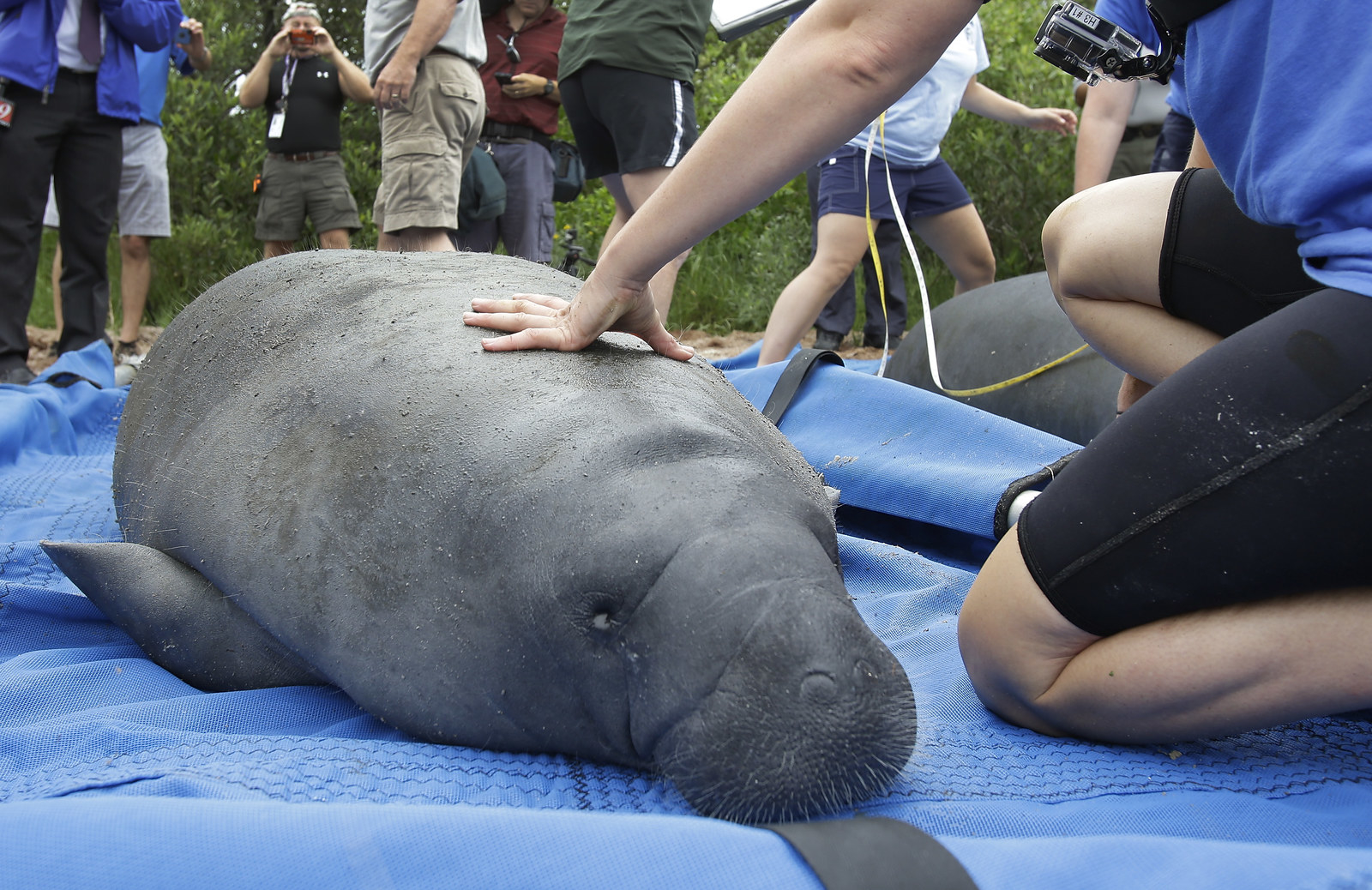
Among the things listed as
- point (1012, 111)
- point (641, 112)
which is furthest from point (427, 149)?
point (1012, 111)

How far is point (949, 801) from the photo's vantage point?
1.80 metres

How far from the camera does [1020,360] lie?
188 inches

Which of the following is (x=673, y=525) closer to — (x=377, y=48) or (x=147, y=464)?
(x=147, y=464)

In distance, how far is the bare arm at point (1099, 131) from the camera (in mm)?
6066

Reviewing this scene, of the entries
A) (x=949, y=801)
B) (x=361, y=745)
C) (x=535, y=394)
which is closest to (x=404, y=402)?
(x=535, y=394)

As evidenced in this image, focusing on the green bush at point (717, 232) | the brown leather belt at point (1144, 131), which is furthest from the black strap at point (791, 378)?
the green bush at point (717, 232)

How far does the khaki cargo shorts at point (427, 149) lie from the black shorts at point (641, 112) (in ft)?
3.00

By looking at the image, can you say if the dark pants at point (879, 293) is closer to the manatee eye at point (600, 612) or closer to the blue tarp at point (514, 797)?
the blue tarp at point (514, 797)

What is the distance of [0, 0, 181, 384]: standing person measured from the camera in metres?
6.04

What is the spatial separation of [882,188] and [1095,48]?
3874mm

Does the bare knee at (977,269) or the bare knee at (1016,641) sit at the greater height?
the bare knee at (1016,641)

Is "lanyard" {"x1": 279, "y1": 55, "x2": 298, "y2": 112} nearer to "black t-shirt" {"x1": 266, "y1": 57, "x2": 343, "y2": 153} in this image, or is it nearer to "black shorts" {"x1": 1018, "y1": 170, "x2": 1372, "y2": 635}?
"black t-shirt" {"x1": 266, "y1": 57, "x2": 343, "y2": 153}

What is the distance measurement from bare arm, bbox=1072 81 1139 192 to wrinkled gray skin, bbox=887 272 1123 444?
1.33 m

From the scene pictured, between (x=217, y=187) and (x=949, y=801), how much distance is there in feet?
41.5
